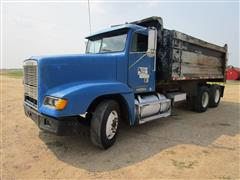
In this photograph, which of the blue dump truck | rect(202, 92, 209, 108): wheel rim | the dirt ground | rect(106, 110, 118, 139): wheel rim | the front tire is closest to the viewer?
the dirt ground

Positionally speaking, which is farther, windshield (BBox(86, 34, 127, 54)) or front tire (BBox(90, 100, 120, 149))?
windshield (BBox(86, 34, 127, 54))

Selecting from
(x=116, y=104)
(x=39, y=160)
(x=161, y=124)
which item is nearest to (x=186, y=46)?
(x=161, y=124)

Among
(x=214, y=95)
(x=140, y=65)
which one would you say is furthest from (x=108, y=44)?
(x=214, y=95)

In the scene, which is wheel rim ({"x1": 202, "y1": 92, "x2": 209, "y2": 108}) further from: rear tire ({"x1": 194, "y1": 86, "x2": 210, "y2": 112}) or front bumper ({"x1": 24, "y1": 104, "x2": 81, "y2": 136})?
front bumper ({"x1": 24, "y1": 104, "x2": 81, "y2": 136})

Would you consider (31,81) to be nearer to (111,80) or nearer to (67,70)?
(67,70)

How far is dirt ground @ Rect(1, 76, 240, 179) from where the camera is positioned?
3.40 metres

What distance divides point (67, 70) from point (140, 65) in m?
2.00

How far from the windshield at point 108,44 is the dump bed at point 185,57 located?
5.02 feet

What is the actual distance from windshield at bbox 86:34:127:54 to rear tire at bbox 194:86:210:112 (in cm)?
435

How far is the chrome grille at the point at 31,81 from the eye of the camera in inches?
161

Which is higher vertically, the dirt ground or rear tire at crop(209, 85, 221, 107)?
rear tire at crop(209, 85, 221, 107)

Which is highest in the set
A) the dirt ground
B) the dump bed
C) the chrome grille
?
the dump bed

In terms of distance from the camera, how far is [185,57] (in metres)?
6.66

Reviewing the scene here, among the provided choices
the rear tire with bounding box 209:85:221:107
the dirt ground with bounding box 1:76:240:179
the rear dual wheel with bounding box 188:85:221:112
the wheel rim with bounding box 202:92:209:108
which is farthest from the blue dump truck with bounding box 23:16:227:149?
the rear tire with bounding box 209:85:221:107
